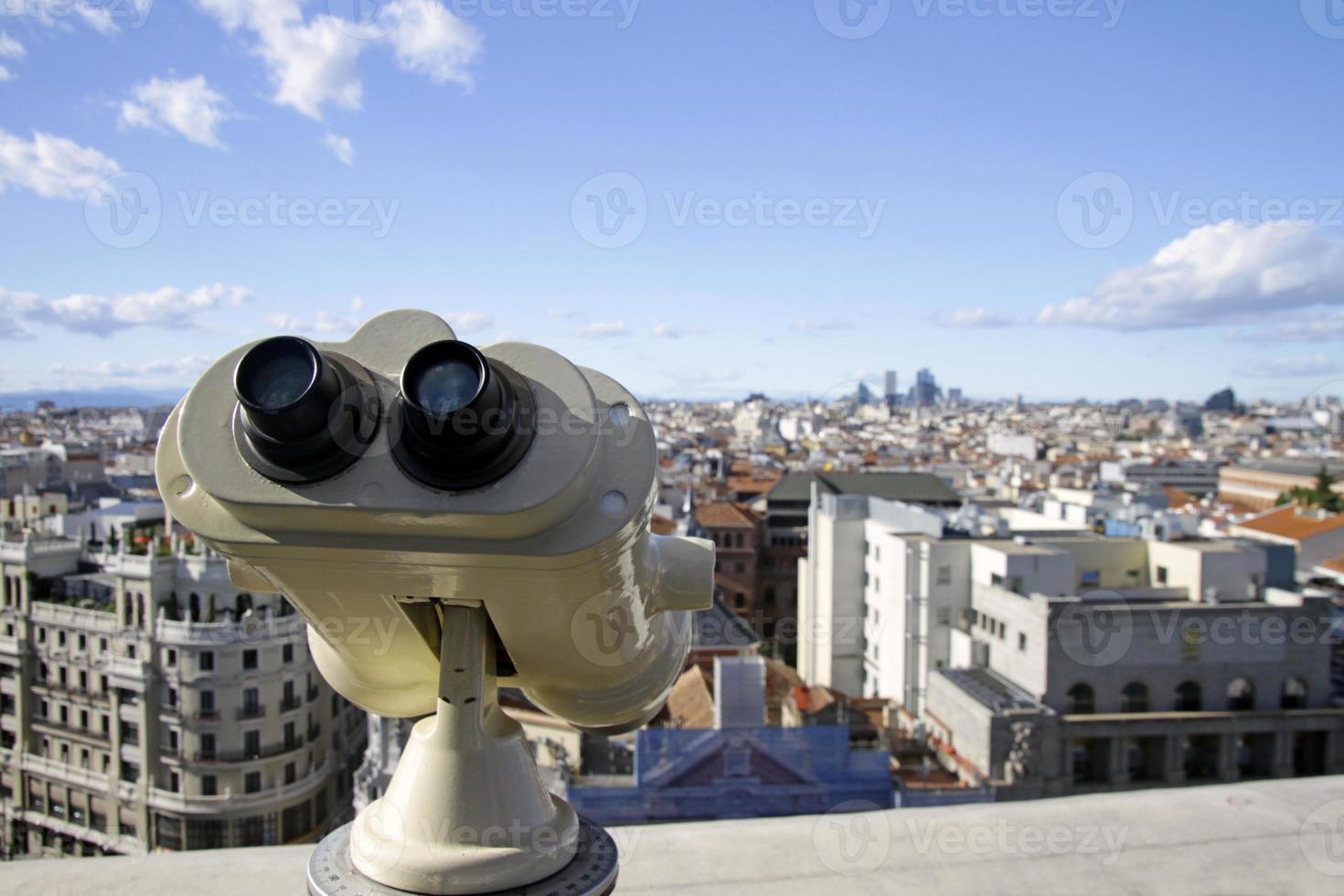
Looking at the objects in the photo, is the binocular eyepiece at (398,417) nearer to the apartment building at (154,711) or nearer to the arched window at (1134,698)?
the apartment building at (154,711)

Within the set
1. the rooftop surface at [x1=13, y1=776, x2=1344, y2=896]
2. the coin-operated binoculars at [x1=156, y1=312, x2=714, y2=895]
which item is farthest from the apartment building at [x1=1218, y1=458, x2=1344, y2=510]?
the coin-operated binoculars at [x1=156, y1=312, x2=714, y2=895]

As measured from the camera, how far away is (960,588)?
18609 mm

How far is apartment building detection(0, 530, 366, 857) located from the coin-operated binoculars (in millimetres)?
15255

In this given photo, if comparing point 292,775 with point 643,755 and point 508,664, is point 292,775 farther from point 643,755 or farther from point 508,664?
point 508,664

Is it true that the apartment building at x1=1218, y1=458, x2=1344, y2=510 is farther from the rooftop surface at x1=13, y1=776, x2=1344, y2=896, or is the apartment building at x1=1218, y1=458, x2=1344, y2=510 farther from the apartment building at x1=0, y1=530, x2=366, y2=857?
the rooftop surface at x1=13, y1=776, x2=1344, y2=896

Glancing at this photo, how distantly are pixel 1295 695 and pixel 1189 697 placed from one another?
1908 millimetres

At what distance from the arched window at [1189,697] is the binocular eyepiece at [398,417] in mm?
17124

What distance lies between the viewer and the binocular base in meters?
1.56

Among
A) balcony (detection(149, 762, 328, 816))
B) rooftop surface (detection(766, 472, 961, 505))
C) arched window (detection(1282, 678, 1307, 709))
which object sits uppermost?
rooftop surface (detection(766, 472, 961, 505))

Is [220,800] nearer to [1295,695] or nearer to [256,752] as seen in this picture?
[256,752]

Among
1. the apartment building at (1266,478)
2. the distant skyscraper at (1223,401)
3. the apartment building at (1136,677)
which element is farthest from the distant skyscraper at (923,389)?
the apartment building at (1136,677)

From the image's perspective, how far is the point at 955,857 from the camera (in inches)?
109

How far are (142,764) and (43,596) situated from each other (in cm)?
382

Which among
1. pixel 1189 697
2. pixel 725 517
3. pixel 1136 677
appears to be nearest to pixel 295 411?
pixel 1136 677
